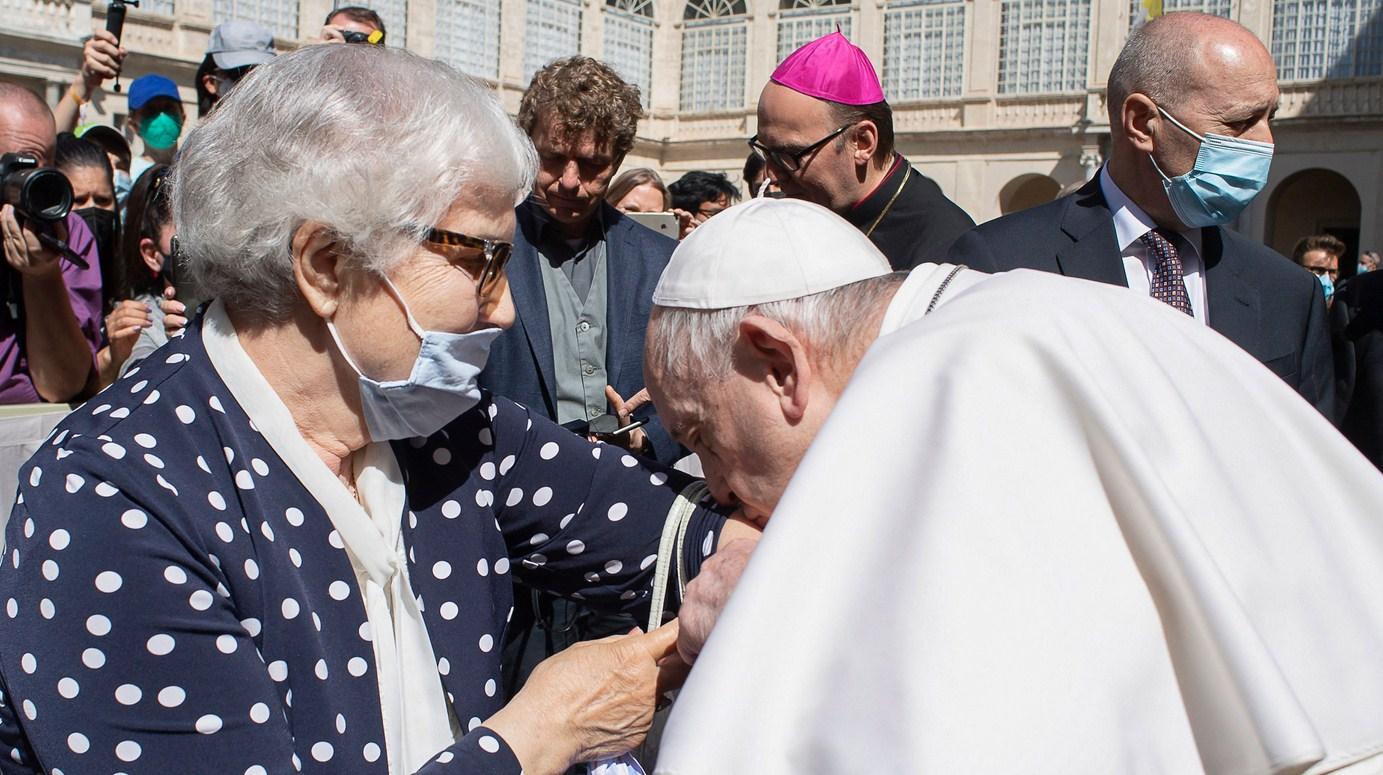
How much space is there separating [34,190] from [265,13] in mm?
21845

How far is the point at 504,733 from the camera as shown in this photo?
204 cm

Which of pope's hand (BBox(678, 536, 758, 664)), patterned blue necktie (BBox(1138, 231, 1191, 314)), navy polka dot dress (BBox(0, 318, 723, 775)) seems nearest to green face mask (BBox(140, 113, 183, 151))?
navy polka dot dress (BBox(0, 318, 723, 775))

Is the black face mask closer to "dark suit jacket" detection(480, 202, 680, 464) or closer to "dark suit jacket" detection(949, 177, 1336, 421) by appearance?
"dark suit jacket" detection(480, 202, 680, 464)

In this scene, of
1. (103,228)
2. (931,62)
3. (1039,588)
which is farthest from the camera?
(931,62)

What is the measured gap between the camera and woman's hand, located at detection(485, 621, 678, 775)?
206 centimetres

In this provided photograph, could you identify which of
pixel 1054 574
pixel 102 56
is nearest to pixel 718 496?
pixel 1054 574

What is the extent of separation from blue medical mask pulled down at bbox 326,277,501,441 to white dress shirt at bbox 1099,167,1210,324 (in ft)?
6.54

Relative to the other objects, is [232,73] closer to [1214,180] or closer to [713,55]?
[1214,180]

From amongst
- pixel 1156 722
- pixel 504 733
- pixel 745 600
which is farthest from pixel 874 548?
pixel 504 733

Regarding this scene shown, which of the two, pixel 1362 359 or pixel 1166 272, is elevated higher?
pixel 1166 272

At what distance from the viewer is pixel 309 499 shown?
2061 mm

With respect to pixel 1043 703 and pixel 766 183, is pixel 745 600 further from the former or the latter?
pixel 766 183

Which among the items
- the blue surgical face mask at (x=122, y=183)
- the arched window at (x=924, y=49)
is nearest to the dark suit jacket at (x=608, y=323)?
the blue surgical face mask at (x=122, y=183)

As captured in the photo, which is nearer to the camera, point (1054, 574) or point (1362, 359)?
point (1054, 574)
